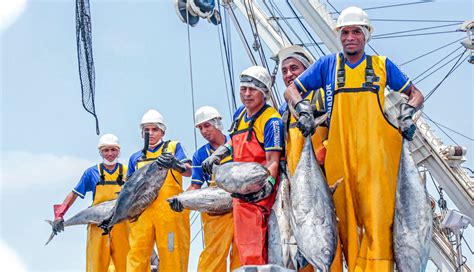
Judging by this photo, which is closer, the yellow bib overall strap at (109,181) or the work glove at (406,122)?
the work glove at (406,122)

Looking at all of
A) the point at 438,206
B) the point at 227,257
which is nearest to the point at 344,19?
the point at 227,257

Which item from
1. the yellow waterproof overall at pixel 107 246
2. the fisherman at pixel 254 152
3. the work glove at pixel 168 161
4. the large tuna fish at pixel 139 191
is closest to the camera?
the fisherman at pixel 254 152

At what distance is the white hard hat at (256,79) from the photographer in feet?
22.1

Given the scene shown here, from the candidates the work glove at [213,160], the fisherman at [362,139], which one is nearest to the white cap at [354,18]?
the fisherman at [362,139]

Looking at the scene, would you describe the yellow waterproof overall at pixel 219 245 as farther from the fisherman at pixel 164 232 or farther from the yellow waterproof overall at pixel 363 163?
the yellow waterproof overall at pixel 363 163

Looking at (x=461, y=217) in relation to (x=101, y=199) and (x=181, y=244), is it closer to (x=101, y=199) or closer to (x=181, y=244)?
(x=181, y=244)

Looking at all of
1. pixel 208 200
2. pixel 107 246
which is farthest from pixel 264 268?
pixel 107 246

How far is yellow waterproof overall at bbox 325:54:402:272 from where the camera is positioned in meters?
5.80

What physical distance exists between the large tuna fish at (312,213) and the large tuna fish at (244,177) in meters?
0.30

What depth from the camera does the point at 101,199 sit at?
396 inches

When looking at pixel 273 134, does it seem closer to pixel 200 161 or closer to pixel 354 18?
pixel 354 18

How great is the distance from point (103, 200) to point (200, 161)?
229cm

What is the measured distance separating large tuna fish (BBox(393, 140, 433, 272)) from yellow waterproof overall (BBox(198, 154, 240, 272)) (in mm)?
2312

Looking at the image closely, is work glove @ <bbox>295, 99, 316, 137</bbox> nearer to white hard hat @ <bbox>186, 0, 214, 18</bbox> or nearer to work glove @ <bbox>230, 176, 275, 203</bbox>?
work glove @ <bbox>230, 176, 275, 203</bbox>
